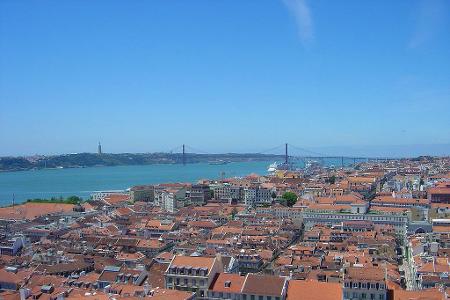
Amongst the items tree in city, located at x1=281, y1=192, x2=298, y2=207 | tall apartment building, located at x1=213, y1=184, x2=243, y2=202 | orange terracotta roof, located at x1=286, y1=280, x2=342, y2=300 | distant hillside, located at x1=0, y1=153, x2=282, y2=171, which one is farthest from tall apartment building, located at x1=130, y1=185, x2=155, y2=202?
distant hillside, located at x1=0, y1=153, x2=282, y2=171

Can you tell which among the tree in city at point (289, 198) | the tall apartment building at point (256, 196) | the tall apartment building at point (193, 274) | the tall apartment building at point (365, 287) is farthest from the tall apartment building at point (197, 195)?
the tall apartment building at point (365, 287)

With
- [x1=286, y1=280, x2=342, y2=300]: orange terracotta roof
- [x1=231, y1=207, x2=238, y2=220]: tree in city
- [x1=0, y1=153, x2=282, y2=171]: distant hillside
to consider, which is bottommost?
[x1=231, y1=207, x2=238, y2=220]: tree in city

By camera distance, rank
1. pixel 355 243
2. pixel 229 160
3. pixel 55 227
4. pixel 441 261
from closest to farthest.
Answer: pixel 441 261 → pixel 355 243 → pixel 55 227 → pixel 229 160

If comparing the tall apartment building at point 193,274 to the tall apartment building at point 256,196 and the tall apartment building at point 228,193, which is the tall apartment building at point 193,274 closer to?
the tall apartment building at point 256,196

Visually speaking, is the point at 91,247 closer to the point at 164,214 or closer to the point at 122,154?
the point at 164,214

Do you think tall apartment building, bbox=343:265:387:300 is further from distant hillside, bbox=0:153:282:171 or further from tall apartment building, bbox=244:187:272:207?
distant hillside, bbox=0:153:282:171

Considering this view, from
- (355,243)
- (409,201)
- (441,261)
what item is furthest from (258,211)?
(441,261)
